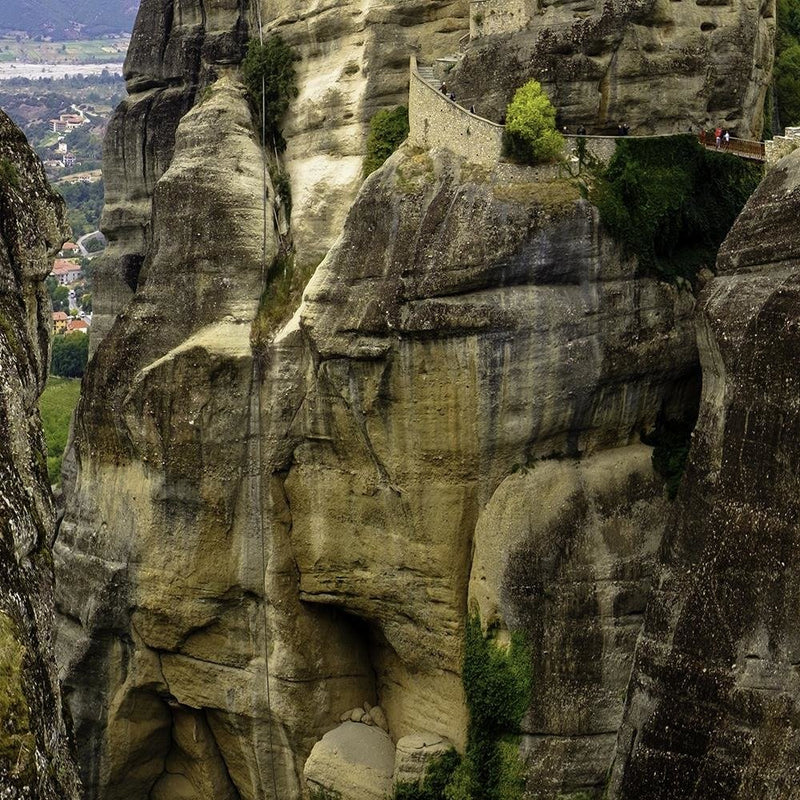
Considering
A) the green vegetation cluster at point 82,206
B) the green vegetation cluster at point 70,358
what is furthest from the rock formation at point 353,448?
the green vegetation cluster at point 82,206

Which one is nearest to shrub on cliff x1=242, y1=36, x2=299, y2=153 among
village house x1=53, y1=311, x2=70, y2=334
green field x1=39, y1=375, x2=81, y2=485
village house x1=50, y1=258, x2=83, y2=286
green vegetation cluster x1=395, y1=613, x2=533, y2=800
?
green vegetation cluster x1=395, y1=613, x2=533, y2=800

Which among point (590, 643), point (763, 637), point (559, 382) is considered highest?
point (559, 382)

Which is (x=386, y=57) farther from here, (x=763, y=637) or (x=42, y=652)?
(x=42, y=652)

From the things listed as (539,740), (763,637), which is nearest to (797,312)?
→ (763,637)

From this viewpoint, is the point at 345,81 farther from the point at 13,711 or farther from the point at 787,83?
the point at 13,711

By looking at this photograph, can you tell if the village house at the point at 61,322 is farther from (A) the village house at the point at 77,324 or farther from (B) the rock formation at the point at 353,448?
(B) the rock formation at the point at 353,448

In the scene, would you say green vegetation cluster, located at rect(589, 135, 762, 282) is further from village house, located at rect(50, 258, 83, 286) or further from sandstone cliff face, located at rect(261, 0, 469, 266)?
village house, located at rect(50, 258, 83, 286)

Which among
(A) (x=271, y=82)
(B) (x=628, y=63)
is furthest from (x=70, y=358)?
(B) (x=628, y=63)
